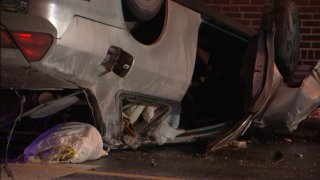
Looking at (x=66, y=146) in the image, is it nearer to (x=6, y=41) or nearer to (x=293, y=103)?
(x=6, y=41)

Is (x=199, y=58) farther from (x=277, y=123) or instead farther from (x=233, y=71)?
(x=277, y=123)

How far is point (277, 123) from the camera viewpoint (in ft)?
14.5

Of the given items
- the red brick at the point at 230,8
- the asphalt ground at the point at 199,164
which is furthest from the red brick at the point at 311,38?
the asphalt ground at the point at 199,164

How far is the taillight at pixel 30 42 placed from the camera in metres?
2.88

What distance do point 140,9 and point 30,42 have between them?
900 mm

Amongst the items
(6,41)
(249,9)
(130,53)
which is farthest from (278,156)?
(249,9)

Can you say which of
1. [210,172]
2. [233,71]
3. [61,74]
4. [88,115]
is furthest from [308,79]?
[61,74]

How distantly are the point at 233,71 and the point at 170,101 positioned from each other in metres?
1.21

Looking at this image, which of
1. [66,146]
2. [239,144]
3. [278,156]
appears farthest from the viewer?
[239,144]

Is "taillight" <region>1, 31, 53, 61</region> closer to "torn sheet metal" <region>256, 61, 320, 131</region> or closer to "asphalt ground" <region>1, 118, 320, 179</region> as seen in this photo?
"asphalt ground" <region>1, 118, 320, 179</region>

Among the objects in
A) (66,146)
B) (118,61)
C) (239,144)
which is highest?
(118,61)

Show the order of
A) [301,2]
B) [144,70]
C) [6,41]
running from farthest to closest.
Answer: [301,2] < [144,70] < [6,41]

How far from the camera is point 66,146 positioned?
3.29 metres

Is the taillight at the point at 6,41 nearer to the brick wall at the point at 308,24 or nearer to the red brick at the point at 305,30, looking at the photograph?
the brick wall at the point at 308,24
